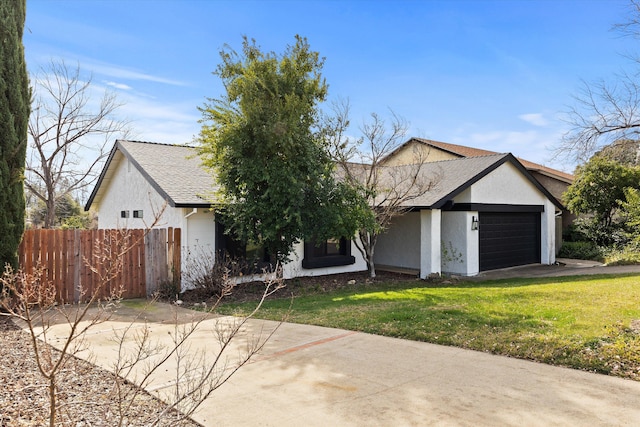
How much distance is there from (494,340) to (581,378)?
1.44m

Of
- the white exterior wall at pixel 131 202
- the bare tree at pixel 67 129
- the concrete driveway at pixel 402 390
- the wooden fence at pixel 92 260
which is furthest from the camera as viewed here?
the bare tree at pixel 67 129

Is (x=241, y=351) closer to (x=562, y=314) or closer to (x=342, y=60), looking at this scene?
(x=562, y=314)

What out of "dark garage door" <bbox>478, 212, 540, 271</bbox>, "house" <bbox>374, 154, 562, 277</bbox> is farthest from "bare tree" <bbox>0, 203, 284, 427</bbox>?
"dark garage door" <bbox>478, 212, 540, 271</bbox>

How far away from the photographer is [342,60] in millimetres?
13914

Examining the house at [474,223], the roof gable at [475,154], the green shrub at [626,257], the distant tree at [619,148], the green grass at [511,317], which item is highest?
the roof gable at [475,154]

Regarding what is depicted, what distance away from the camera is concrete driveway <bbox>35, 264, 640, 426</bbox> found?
398 centimetres

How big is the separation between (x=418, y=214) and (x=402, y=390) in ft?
40.7

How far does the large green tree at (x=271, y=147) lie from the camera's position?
37.0 feet

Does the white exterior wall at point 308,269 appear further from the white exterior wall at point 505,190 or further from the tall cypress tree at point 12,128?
the tall cypress tree at point 12,128

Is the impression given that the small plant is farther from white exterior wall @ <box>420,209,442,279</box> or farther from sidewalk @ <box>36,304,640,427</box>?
white exterior wall @ <box>420,209,442,279</box>

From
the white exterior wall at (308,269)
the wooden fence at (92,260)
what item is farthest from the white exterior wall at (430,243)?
the wooden fence at (92,260)

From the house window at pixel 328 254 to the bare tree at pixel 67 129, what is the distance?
15081 mm

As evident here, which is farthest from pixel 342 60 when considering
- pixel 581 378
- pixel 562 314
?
pixel 581 378

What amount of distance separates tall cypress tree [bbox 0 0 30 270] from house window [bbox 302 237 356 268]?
26.2ft
